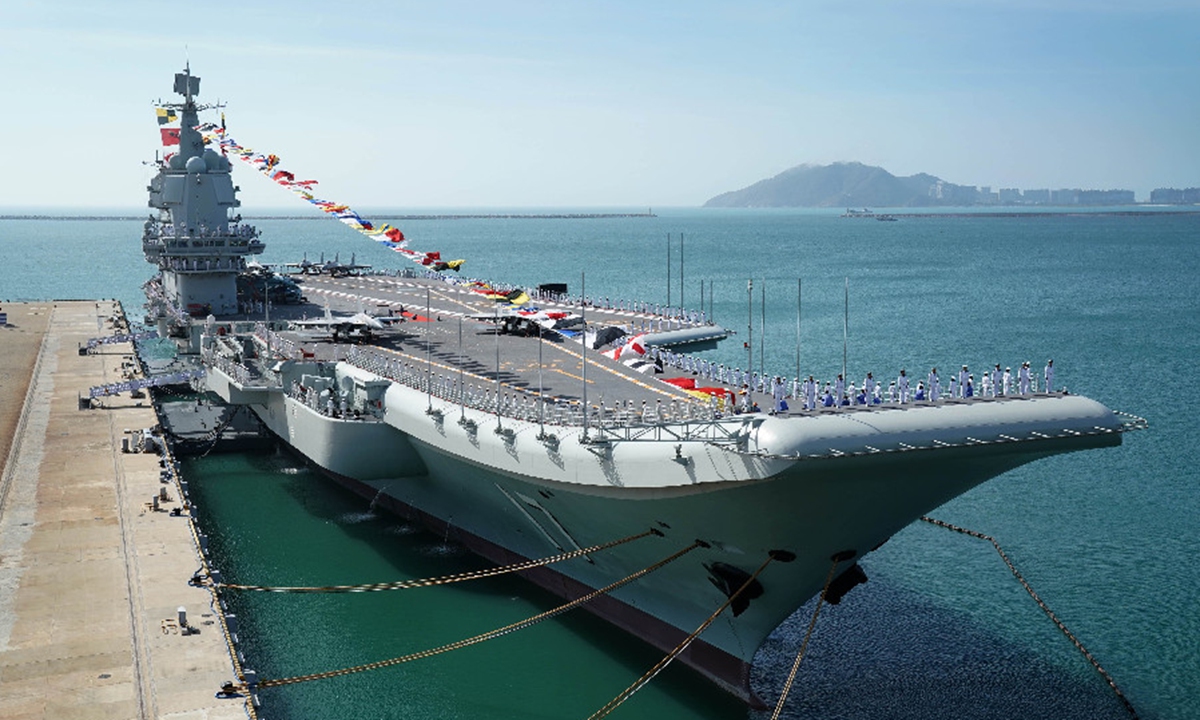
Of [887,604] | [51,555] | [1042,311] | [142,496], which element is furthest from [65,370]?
[1042,311]

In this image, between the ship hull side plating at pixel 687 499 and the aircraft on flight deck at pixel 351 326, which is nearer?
the ship hull side plating at pixel 687 499

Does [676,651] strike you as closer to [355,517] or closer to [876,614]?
[876,614]

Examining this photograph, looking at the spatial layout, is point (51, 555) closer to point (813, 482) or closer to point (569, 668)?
point (569, 668)

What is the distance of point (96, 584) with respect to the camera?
25000mm

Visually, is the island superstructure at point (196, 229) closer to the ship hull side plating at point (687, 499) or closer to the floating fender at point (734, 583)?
the ship hull side plating at point (687, 499)

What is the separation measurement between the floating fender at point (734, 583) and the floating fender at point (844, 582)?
1.63 metres

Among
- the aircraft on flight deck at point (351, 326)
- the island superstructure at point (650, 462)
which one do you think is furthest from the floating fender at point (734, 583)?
the aircraft on flight deck at point (351, 326)

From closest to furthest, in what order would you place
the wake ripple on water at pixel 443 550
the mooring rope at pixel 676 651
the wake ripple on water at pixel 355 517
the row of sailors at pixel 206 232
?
the mooring rope at pixel 676 651, the wake ripple on water at pixel 443 550, the wake ripple on water at pixel 355 517, the row of sailors at pixel 206 232

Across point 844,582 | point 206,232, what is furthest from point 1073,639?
point 206,232

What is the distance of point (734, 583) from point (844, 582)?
2261mm

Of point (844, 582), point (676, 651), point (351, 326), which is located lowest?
point (676, 651)

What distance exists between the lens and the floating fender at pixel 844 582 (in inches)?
872

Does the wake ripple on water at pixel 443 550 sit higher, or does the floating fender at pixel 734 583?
the floating fender at pixel 734 583

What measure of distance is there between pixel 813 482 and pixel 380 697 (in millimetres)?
9991
